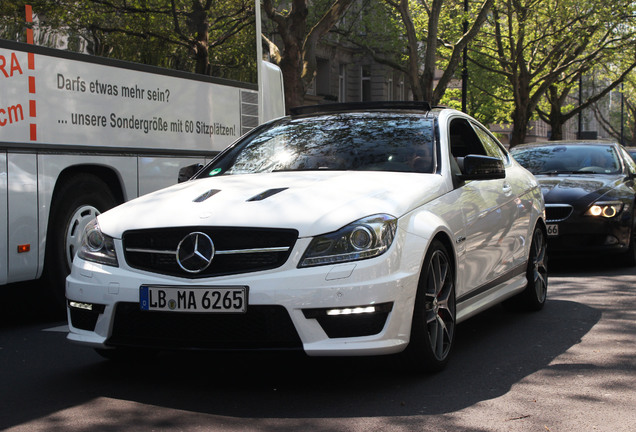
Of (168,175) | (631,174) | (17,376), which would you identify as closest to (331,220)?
(17,376)

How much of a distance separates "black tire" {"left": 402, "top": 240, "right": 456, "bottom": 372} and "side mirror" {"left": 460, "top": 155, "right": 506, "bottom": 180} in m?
0.73

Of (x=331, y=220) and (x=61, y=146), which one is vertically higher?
(x=61, y=146)

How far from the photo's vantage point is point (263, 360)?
224 inches

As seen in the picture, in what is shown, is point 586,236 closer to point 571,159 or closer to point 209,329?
point 571,159

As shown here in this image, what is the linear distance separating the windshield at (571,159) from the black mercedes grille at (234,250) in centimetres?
769

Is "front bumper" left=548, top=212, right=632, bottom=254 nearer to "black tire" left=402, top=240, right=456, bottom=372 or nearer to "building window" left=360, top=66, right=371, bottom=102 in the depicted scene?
"black tire" left=402, top=240, right=456, bottom=372

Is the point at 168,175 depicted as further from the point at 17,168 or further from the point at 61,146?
the point at 17,168

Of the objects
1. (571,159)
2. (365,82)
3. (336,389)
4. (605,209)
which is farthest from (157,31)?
(365,82)

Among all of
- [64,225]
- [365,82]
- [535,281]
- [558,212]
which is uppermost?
[365,82]

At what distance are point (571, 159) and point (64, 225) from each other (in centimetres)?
678

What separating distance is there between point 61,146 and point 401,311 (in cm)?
387

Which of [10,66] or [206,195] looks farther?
[10,66]

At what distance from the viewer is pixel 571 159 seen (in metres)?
11.9

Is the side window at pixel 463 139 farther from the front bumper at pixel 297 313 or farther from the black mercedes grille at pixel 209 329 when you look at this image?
the black mercedes grille at pixel 209 329
